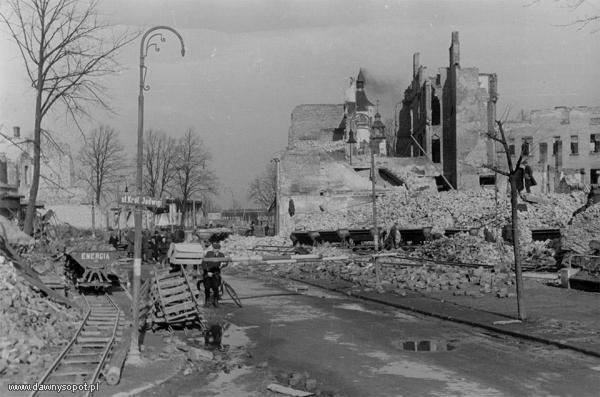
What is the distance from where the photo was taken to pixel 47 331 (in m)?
11.3

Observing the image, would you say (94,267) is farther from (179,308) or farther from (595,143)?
(595,143)

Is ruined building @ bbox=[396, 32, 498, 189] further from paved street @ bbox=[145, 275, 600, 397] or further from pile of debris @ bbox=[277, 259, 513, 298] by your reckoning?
paved street @ bbox=[145, 275, 600, 397]

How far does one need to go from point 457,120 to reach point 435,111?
6.35 meters

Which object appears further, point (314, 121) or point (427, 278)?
point (314, 121)

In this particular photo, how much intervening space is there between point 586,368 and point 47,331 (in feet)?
29.9

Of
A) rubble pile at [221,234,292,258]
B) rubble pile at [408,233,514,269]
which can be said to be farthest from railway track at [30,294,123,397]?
rubble pile at [221,234,292,258]

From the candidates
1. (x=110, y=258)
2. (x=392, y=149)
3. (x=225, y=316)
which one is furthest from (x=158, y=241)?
(x=392, y=149)

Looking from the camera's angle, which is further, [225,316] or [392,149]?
[392,149]

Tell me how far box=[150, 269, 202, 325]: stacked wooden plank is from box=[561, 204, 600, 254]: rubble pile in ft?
50.6

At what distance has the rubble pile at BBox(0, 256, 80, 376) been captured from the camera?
9391mm

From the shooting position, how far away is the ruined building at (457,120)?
62.1 meters

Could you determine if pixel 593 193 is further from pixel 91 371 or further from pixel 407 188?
pixel 407 188

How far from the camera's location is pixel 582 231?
23.8 m

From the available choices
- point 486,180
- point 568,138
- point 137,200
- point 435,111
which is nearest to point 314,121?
point 435,111
